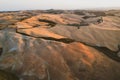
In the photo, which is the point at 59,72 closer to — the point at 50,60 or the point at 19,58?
the point at 50,60

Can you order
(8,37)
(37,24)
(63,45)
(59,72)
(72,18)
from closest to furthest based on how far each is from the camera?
(59,72) < (63,45) < (8,37) < (37,24) < (72,18)

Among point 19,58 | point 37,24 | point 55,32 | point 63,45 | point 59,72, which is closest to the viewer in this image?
point 59,72

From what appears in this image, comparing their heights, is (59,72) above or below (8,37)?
below

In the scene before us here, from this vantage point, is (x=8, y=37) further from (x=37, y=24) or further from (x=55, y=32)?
(x=37, y=24)

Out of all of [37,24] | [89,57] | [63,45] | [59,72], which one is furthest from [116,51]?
[37,24]

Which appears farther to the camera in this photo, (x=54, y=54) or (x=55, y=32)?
(x=55, y=32)

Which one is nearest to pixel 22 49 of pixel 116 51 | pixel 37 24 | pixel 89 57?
pixel 89 57

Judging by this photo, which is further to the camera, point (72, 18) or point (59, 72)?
point (72, 18)

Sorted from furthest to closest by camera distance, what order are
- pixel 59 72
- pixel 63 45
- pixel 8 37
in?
1. pixel 8 37
2. pixel 63 45
3. pixel 59 72

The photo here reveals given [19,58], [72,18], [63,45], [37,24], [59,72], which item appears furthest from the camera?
[72,18]
